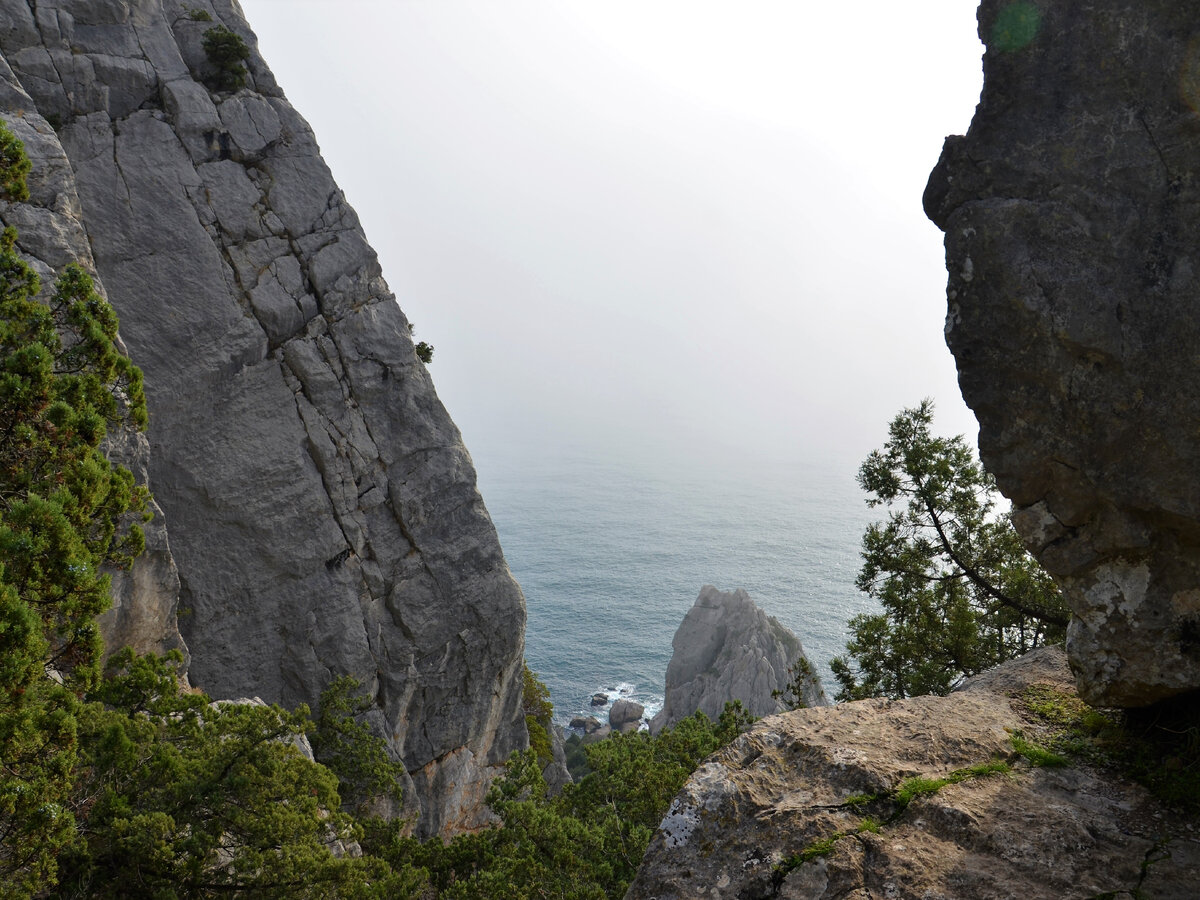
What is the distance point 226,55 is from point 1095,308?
34.6 metres

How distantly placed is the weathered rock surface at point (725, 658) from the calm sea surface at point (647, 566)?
5225 millimetres

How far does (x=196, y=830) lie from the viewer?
10.9 metres

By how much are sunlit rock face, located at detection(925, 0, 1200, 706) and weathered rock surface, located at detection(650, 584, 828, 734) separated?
218 ft

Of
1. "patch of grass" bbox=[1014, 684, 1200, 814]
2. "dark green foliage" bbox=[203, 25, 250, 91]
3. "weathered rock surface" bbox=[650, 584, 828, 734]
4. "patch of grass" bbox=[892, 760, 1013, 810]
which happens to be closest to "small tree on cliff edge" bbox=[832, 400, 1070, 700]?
"patch of grass" bbox=[1014, 684, 1200, 814]

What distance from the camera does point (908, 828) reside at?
7.61m

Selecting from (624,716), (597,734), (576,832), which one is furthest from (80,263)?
(624,716)

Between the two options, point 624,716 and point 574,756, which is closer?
point 574,756

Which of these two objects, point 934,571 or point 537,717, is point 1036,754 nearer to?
point 934,571

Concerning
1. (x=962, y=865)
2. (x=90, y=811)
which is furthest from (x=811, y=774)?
(x=90, y=811)

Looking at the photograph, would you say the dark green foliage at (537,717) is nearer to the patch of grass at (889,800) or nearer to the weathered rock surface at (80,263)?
the weathered rock surface at (80,263)

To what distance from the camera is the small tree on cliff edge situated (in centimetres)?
1702

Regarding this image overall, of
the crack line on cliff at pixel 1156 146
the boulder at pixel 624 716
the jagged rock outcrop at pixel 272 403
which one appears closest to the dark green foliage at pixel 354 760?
the jagged rock outcrop at pixel 272 403

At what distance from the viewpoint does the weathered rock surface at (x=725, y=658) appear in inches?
2906

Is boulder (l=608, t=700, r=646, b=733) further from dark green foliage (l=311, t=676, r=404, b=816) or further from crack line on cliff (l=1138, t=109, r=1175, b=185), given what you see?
crack line on cliff (l=1138, t=109, r=1175, b=185)
